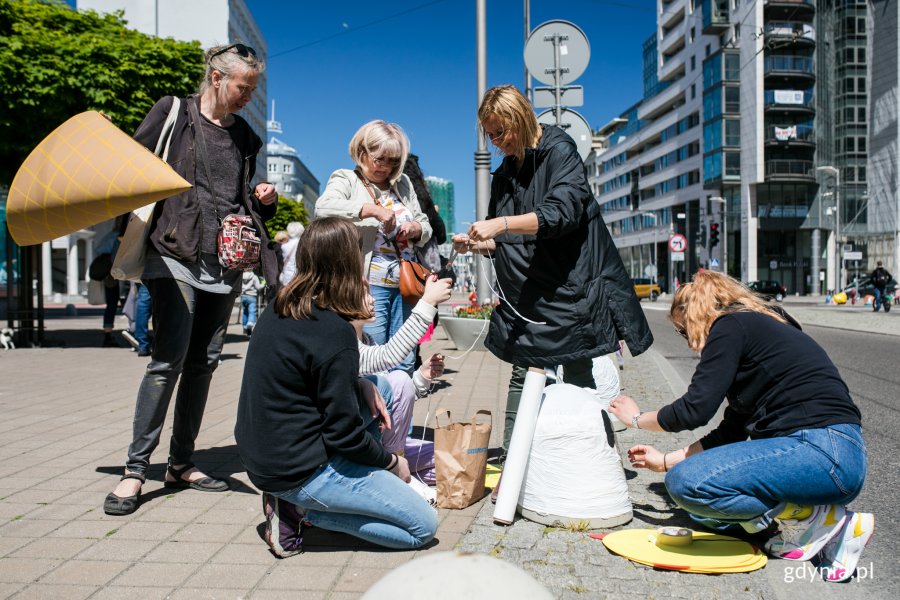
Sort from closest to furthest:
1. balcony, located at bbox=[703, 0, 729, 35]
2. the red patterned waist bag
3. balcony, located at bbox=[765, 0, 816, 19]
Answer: the red patterned waist bag < balcony, located at bbox=[765, 0, 816, 19] < balcony, located at bbox=[703, 0, 729, 35]

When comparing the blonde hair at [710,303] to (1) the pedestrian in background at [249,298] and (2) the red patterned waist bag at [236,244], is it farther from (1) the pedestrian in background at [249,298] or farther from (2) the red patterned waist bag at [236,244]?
(1) the pedestrian in background at [249,298]

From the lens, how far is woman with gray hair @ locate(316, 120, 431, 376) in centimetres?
420

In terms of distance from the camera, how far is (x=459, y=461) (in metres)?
3.57

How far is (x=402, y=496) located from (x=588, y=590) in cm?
79

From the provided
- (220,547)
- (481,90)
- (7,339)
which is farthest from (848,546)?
(7,339)

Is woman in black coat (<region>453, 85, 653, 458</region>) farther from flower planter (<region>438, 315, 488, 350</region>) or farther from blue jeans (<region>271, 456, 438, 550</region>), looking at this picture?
flower planter (<region>438, 315, 488, 350</region>)

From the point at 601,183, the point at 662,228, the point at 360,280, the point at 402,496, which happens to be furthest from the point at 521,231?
the point at 601,183

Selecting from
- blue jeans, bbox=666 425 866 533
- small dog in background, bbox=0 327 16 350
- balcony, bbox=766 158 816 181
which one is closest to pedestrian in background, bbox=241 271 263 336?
small dog in background, bbox=0 327 16 350

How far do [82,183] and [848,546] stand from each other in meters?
3.45

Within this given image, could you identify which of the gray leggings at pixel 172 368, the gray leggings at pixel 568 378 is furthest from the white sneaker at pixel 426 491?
the gray leggings at pixel 172 368

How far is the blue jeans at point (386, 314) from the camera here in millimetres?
4312

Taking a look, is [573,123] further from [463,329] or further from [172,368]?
[172,368]

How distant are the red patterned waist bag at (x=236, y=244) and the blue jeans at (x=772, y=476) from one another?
225 cm

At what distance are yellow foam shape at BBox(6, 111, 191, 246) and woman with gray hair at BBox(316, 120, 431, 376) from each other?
1026mm
